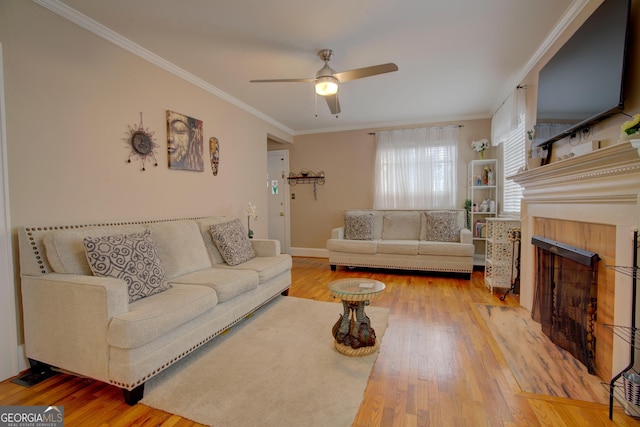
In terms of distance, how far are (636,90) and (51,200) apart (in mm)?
3733

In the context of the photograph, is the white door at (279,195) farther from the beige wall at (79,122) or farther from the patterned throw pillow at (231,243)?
the patterned throw pillow at (231,243)

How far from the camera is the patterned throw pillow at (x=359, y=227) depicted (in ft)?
15.7

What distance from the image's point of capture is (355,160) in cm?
559

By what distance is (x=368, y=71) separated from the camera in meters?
2.48

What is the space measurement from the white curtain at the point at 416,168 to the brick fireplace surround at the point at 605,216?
262cm

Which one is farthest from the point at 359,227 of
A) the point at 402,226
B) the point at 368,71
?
the point at 368,71

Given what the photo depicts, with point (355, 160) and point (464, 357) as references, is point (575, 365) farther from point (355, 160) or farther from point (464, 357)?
point (355, 160)

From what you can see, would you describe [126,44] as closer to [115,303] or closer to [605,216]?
[115,303]

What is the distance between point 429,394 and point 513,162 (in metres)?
3.42

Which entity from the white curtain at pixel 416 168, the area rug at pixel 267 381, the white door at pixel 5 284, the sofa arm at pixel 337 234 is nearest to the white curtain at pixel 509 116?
the white curtain at pixel 416 168

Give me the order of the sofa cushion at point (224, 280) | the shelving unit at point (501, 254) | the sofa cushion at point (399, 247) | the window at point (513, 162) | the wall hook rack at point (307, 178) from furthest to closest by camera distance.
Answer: the wall hook rack at point (307, 178)
the sofa cushion at point (399, 247)
the window at point (513, 162)
the shelving unit at point (501, 254)
the sofa cushion at point (224, 280)

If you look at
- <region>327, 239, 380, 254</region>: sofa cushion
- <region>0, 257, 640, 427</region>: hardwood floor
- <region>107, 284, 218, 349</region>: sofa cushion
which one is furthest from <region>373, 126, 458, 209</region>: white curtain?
<region>107, 284, 218, 349</region>: sofa cushion

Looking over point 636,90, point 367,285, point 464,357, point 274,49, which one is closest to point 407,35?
point 274,49

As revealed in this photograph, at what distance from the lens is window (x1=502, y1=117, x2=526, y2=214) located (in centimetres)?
359
